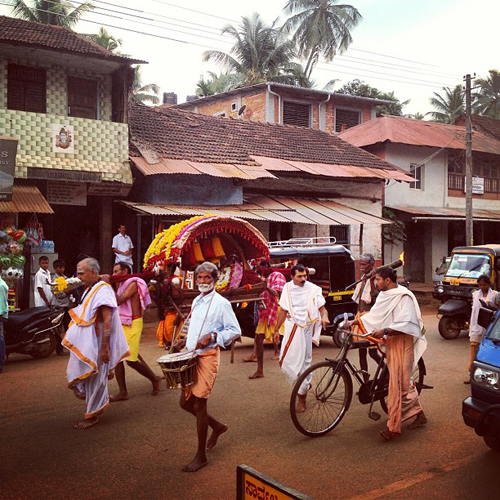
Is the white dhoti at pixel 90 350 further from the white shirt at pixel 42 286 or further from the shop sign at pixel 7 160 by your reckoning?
the shop sign at pixel 7 160

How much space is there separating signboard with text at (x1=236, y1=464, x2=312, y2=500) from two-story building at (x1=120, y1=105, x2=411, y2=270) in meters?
12.9

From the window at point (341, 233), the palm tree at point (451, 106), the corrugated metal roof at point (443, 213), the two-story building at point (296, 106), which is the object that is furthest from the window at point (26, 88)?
the palm tree at point (451, 106)

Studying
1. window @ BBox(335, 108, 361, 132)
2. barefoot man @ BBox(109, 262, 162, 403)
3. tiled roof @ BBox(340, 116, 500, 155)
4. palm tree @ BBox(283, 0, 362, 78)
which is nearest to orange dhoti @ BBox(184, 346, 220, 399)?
barefoot man @ BBox(109, 262, 162, 403)

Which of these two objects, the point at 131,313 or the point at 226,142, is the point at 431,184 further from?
the point at 131,313

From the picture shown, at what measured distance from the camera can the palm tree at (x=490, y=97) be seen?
40.1 meters

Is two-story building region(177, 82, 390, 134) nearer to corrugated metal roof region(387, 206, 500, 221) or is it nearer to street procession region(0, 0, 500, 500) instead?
street procession region(0, 0, 500, 500)

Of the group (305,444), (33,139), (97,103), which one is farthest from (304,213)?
(305,444)

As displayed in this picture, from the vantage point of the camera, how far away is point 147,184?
16578 mm

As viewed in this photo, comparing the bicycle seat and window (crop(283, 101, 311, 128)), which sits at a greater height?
window (crop(283, 101, 311, 128))

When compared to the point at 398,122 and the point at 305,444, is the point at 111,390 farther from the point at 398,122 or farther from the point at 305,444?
the point at 398,122

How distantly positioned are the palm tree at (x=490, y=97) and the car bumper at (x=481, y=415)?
39.2 m

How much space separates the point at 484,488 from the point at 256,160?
49.6 feet

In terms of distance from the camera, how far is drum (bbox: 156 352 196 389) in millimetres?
5082

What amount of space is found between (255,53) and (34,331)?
2604cm
